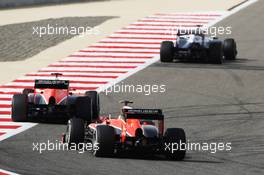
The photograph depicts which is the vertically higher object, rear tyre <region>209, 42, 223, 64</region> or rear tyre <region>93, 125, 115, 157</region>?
rear tyre <region>209, 42, 223, 64</region>

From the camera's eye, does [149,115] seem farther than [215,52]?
No

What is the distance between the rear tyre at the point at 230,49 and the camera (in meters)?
40.6

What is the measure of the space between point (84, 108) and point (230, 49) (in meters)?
13.3

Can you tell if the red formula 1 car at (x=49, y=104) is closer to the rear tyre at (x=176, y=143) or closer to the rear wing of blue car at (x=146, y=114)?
the rear wing of blue car at (x=146, y=114)

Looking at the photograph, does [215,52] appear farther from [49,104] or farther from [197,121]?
[49,104]

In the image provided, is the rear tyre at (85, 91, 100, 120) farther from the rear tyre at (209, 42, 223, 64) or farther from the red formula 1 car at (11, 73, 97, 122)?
the rear tyre at (209, 42, 223, 64)

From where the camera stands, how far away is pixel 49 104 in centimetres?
2855

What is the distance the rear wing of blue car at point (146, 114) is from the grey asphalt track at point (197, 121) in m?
0.92

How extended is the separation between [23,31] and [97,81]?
10.9m

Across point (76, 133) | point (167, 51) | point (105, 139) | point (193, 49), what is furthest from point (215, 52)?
point (105, 139)

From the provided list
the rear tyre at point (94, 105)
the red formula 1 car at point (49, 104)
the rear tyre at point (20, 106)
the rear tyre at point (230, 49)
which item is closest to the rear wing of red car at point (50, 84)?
the red formula 1 car at point (49, 104)

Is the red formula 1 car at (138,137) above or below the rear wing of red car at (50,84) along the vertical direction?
below

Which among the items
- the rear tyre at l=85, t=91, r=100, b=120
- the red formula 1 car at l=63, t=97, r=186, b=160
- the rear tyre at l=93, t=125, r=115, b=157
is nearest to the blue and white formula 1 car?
the rear tyre at l=85, t=91, r=100, b=120

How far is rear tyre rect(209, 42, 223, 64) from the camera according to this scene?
3934 cm
